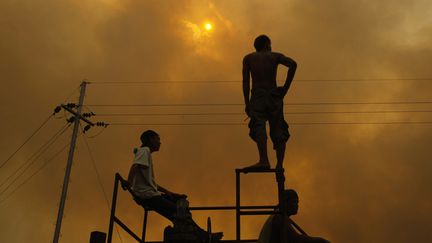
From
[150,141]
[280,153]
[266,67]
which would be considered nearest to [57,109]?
[150,141]

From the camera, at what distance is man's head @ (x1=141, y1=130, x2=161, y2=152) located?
716cm

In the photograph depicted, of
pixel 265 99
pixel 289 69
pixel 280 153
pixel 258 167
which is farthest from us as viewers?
pixel 289 69

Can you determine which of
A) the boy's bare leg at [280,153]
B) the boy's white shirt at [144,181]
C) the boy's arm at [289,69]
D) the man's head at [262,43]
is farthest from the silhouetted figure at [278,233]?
the man's head at [262,43]

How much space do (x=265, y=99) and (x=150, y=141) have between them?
198 cm

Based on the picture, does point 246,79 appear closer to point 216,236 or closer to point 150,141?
point 150,141

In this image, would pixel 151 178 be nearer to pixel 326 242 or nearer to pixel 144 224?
pixel 144 224

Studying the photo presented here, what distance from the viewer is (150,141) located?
23.5 ft

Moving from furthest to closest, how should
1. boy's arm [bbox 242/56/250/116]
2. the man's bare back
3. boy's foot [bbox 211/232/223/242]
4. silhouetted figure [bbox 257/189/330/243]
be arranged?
boy's arm [bbox 242/56/250/116] < the man's bare back < boy's foot [bbox 211/232/223/242] < silhouetted figure [bbox 257/189/330/243]

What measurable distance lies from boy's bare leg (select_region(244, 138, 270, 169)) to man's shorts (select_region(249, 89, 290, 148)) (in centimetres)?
11

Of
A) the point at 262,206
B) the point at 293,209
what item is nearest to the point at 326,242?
the point at 293,209

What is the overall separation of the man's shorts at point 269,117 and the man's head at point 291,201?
1.74 m

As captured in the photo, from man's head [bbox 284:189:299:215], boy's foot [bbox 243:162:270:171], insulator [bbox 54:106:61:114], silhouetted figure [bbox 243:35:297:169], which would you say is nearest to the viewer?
man's head [bbox 284:189:299:215]

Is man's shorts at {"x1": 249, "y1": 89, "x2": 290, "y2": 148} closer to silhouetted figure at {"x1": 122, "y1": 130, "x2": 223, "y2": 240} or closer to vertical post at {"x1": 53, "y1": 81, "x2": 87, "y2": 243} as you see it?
silhouetted figure at {"x1": 122, "y1": 130, "x2": 223, "y2": 240}

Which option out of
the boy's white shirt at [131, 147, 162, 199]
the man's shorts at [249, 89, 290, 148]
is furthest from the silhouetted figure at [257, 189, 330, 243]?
the boy's white shirt at [131, 147, 162, 199]
